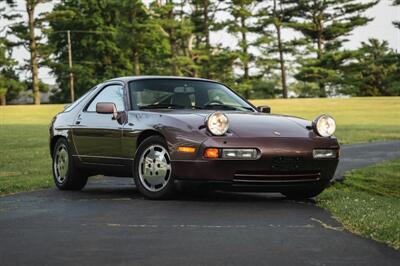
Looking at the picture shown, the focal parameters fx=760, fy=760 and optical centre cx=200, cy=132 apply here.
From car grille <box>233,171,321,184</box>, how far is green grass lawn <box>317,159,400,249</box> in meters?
0.40

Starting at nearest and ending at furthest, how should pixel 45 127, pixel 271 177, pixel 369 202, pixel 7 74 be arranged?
pixel 271 177 → pixel 369 202 → pixel 45 127 → pixel 7 74

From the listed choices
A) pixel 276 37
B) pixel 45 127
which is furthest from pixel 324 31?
pixel 45 127

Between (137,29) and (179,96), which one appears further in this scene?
(137,29)

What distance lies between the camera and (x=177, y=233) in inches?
246

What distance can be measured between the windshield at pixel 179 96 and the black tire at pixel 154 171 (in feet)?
2.42

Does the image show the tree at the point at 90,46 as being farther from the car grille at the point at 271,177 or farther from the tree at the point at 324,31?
the car grille at the point at 271,177

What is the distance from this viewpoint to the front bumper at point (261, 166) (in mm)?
8078

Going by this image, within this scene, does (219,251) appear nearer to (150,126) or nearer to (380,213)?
(380,213)

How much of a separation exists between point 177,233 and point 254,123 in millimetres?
2510

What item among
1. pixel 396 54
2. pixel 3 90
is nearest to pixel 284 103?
pixel 396 54

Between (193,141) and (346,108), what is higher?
(193,141)

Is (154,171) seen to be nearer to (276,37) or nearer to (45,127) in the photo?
(45,127)

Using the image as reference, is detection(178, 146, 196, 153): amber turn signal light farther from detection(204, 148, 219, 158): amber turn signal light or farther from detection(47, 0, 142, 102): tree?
detection(47, 0, 142, 102): tree

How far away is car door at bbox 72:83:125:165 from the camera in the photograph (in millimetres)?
9336
